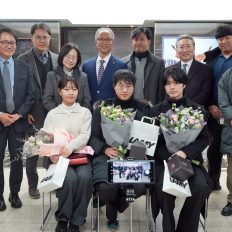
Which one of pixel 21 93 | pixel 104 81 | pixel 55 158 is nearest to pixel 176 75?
pixel 104 81

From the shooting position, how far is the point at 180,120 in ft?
8.59

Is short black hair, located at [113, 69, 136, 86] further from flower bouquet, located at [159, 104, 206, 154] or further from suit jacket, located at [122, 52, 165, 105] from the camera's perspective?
suit jacket, located at [122, 52, 165, 105]

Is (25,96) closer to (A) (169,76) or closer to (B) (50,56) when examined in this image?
(B) (50,56)

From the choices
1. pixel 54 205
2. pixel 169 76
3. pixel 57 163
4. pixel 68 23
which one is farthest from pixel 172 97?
pixel 68 23

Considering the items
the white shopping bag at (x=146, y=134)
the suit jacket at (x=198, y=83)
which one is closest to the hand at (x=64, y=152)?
the white shopping bag at (x=146, y=134)

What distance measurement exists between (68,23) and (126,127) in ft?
18.8

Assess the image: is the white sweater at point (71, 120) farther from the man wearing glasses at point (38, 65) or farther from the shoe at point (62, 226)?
the shoe at point (62, 226)

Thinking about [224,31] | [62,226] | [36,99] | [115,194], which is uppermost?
[224,31]

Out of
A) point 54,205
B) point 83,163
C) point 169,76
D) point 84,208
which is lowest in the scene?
point 54,205

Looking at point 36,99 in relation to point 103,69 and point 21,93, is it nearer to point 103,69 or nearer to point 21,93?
point 21,93

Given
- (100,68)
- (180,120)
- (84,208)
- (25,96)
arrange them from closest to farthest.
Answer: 1. (180,120)
2. (84,208)
3. (25,96)
4. (100,68)

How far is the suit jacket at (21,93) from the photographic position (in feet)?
10.5

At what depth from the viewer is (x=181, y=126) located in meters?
2.58

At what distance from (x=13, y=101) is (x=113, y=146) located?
109cm
